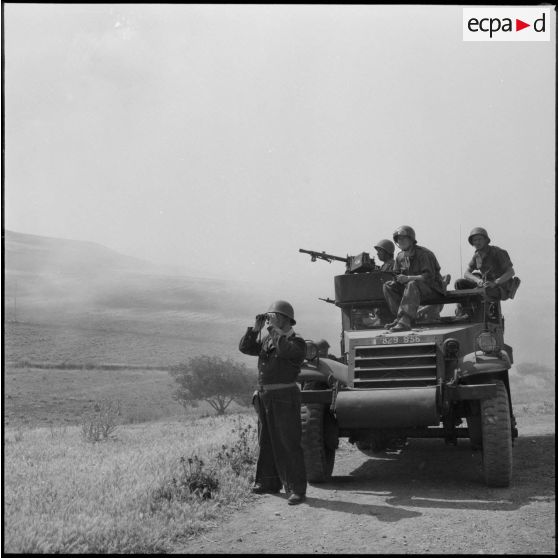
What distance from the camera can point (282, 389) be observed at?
6.86 metres

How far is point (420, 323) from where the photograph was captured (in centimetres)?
852

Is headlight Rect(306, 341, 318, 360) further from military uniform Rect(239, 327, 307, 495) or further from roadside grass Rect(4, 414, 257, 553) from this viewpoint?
roadside grass Rect(4, 414, 257, 553)

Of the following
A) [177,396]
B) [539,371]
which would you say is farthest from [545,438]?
[539,371]

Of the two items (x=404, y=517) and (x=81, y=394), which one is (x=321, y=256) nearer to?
(x=404, y=517)

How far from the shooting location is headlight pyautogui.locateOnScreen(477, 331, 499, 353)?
741cm

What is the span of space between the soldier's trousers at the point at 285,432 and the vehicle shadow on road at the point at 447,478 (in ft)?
2.96

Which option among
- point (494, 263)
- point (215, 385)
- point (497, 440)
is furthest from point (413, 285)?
point (215, 385)

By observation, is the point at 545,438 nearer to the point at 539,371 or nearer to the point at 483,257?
the point at 483,257

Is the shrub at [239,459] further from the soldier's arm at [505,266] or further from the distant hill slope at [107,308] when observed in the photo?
the distant hill slope at [107,308]

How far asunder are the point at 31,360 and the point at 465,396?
34.5m

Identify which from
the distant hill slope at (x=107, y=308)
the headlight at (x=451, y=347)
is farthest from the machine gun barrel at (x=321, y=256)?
the distant hill slope at (x=107, y=308)

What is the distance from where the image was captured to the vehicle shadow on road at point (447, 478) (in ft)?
22.1

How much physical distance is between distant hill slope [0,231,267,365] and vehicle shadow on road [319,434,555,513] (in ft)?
77.2

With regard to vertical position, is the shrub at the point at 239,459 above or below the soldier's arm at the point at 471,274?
below
